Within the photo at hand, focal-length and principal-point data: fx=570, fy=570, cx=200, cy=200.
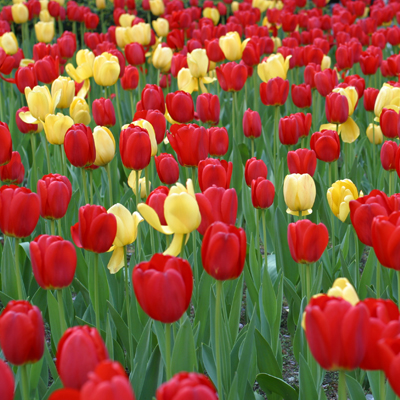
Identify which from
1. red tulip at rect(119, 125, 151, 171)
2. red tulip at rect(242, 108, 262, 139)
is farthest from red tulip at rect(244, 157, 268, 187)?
red tulip at rect(242, 108, 262, 139)

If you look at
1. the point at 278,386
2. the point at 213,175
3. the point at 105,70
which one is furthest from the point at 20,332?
the point at 105,70

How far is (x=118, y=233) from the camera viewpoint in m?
→ 1.52

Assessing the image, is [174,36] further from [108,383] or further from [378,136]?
[108,383]

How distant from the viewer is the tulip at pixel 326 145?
2.16 m

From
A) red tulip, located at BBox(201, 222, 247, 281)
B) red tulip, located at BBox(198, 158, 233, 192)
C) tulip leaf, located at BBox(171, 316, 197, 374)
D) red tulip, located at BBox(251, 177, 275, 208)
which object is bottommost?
tulip leaf, located at BBox(171, 316, 197, 374)

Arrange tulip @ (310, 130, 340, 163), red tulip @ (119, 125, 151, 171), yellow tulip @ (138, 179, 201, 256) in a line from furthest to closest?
tulip @ (310, 130, 340, 163), red tulip @ (119, 125, 151, 171), yellow tulip @ (138, 179, 201, 256)

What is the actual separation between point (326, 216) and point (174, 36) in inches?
98.7

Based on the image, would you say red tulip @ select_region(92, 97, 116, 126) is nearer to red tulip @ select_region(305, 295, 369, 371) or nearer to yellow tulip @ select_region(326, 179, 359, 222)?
yellow tulip @ select_region(326, 179, 359, 222)

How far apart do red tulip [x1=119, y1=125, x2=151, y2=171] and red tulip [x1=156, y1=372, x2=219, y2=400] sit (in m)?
1.22

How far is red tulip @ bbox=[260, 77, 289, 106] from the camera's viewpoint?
289cm

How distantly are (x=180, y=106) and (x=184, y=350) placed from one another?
4.53ft

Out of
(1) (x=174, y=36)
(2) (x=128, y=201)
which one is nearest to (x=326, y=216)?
(2) (x=128, y=201)

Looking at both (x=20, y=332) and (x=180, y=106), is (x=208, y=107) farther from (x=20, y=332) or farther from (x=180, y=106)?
(x=20, y=332)

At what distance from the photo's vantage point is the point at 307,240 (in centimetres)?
142
